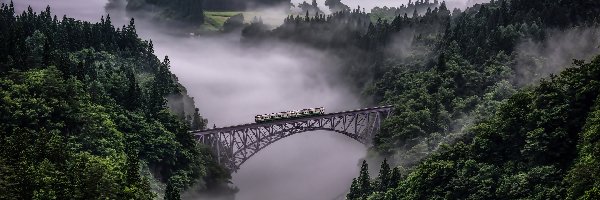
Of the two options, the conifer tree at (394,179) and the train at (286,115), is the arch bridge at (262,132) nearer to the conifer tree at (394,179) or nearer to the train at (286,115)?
the train at (286,115)

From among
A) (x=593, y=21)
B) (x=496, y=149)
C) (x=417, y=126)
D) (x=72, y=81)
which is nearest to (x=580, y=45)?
(x=593, y=21)

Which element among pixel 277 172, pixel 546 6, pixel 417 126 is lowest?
pixel 277 172

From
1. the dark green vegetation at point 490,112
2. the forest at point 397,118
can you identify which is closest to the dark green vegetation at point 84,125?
the forest at point 397,118

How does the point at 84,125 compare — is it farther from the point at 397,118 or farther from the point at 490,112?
the point at 490,112

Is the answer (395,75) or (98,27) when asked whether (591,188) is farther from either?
(98,27)

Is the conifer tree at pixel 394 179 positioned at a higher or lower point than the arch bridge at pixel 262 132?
lower

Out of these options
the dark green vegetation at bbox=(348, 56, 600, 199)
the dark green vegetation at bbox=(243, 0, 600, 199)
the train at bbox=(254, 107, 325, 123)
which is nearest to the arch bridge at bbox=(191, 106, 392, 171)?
the train at bbox=(254, 107, 325, 123)

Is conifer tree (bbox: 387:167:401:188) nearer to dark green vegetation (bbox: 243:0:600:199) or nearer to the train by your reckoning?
dark green vegetation (bbox: 243:0:600:199)
